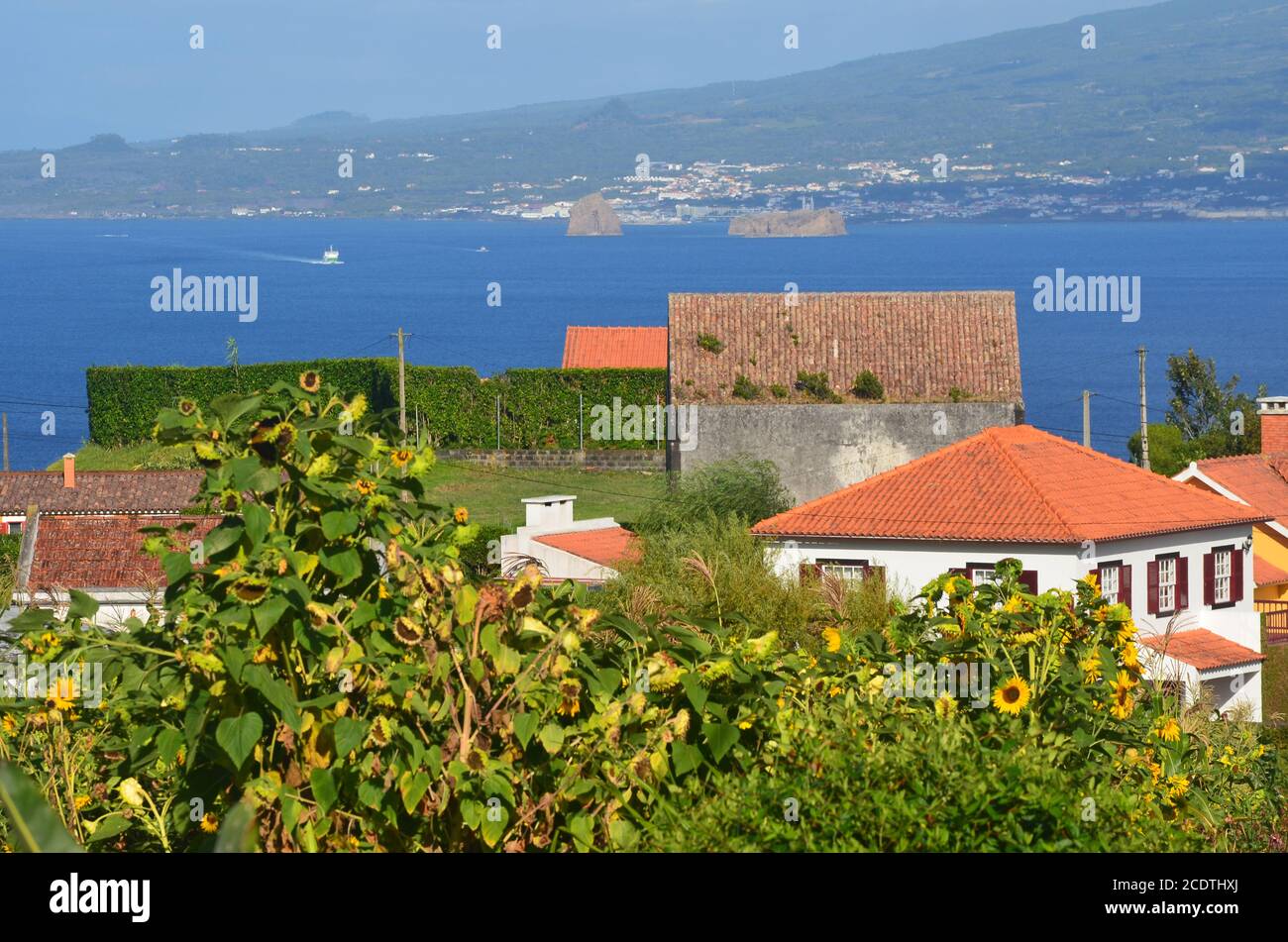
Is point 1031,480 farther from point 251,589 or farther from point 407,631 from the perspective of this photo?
point 251,589

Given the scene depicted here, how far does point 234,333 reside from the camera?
170m

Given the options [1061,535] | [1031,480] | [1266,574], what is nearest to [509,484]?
[1031,480]

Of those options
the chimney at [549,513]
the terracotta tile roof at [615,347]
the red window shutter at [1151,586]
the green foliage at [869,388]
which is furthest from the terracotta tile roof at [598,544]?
the terracotta tile roof at [615,347]

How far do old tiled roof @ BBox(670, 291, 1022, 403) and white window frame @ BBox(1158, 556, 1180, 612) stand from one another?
41.2ft

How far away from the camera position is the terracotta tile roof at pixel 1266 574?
135ft

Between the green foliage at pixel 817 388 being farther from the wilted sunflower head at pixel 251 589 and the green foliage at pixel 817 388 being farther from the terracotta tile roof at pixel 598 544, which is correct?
the wilted sunflower head at pixel 251 589

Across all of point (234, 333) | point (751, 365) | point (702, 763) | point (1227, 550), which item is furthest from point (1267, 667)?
point (234, 333)

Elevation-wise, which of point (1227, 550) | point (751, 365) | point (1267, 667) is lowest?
point (1267, 667)

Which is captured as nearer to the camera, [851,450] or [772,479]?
[772,479]

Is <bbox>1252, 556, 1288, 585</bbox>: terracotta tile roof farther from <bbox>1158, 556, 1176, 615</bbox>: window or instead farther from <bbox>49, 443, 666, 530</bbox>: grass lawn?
<bbox>49, 443, 666, 530</bbox>: grass lawn
